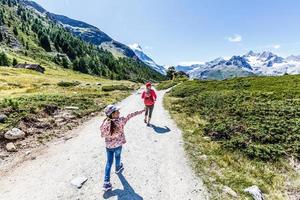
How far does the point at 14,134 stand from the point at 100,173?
8.44 m

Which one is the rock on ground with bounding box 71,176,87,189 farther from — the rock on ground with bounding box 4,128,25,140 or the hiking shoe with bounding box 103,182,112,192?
the rock on ground with bounding box 4,128,25,140

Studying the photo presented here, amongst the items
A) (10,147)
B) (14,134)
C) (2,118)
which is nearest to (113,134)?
(10,147)

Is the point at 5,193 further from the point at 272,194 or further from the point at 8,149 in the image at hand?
the point at 272,194

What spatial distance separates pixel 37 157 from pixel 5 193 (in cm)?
404

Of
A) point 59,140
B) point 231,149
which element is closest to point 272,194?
point 231,149

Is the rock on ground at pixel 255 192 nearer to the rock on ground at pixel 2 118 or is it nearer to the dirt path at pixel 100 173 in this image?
the dirt path at pixel 100 173

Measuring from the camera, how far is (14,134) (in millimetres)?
17844

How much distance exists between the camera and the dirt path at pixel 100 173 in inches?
424

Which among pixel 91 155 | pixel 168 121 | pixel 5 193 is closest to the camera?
pixel 5 193

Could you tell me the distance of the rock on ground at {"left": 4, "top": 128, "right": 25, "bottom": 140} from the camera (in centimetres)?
1756

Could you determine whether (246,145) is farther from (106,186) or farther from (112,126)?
(106,186)

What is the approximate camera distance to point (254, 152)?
50.2 feet

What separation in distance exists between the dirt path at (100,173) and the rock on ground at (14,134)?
2.34 m

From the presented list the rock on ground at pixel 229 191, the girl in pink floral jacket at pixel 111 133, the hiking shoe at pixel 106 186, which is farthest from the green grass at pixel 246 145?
the girl in pink floral jacket at pixel 111 133
